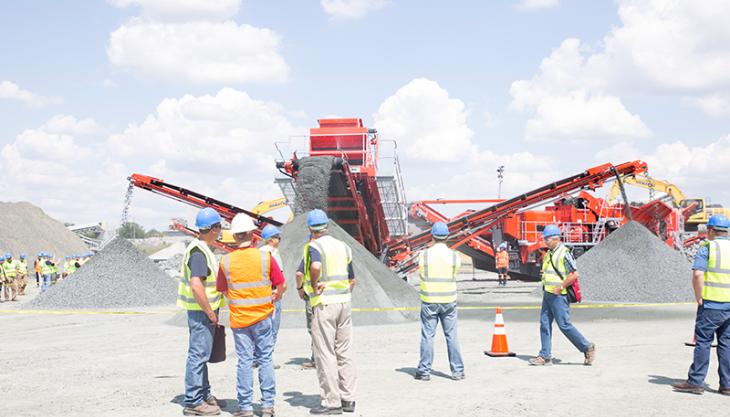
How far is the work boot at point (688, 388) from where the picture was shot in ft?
20.2

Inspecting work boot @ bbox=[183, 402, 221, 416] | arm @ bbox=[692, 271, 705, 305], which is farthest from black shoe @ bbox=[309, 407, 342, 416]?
arm @ bbox=[692, 271, 705, 305]

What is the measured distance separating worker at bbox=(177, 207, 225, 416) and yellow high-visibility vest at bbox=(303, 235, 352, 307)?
2.69 feet

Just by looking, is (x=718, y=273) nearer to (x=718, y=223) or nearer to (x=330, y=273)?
(x=718, y=223)

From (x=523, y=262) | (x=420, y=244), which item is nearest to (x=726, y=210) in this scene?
(x=523, y=262)

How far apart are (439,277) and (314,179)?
8.06 m

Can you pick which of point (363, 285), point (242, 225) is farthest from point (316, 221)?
point (363, 285)

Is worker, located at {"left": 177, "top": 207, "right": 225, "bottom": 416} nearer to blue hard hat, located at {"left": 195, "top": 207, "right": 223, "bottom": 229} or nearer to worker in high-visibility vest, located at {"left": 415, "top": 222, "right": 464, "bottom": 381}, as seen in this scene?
blue hard hat, located at {"left": 195, "top": 207, "right": 223, "bottom": 229}

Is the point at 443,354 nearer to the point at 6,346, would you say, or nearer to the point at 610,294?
the point at 6,346

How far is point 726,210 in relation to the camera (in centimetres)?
3322

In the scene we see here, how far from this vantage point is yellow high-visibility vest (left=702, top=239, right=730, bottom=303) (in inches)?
244

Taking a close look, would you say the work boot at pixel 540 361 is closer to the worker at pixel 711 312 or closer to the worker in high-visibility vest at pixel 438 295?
the worker in high-visibility vest at pixel 438 295

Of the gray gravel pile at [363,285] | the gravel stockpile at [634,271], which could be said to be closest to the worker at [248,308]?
the gray gravel pile at [363,285]

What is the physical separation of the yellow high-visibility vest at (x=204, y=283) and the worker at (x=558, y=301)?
3.86 m

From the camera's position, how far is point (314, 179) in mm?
14812
